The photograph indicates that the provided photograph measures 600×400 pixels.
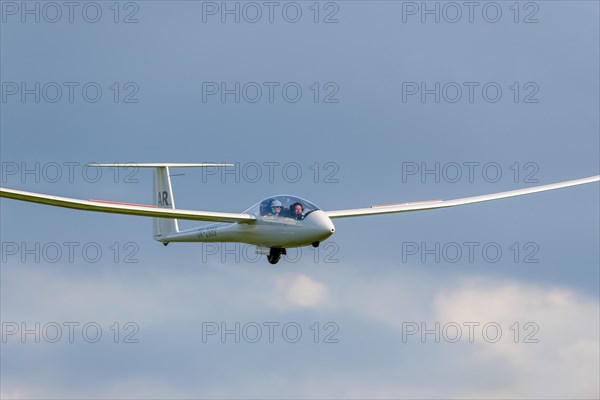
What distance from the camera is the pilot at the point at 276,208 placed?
43.1 metres

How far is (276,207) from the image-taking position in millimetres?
43188

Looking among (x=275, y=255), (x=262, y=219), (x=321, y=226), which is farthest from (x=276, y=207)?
(x=275, y=255)

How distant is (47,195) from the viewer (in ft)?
126

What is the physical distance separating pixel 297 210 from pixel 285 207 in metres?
0.53

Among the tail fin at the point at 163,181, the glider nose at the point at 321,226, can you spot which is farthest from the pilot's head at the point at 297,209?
the tail fin at the point at 163,181

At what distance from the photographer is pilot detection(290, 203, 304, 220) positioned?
4256cm

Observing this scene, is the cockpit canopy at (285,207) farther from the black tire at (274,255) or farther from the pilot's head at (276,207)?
the black tire at (274,255)

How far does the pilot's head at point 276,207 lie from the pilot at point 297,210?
501mm

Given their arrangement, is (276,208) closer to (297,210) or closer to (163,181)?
(297,210)

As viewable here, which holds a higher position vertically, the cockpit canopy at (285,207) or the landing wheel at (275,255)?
the cockpit canopy at (285,207)

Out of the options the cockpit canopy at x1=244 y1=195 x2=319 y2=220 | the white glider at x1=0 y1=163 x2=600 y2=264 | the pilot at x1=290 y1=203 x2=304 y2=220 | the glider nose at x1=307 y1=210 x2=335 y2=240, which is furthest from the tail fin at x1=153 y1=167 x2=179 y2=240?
the glider nose at x1=307 y1=210 x2=335 y2=240

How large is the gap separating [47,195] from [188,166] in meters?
17.6

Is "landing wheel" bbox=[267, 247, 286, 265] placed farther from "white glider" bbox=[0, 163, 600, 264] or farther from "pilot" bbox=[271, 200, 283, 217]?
"pilot" bbox=[271, 200, 283, 217]

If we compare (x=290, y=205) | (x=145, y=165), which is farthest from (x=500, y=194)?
(x=145, y=165)
